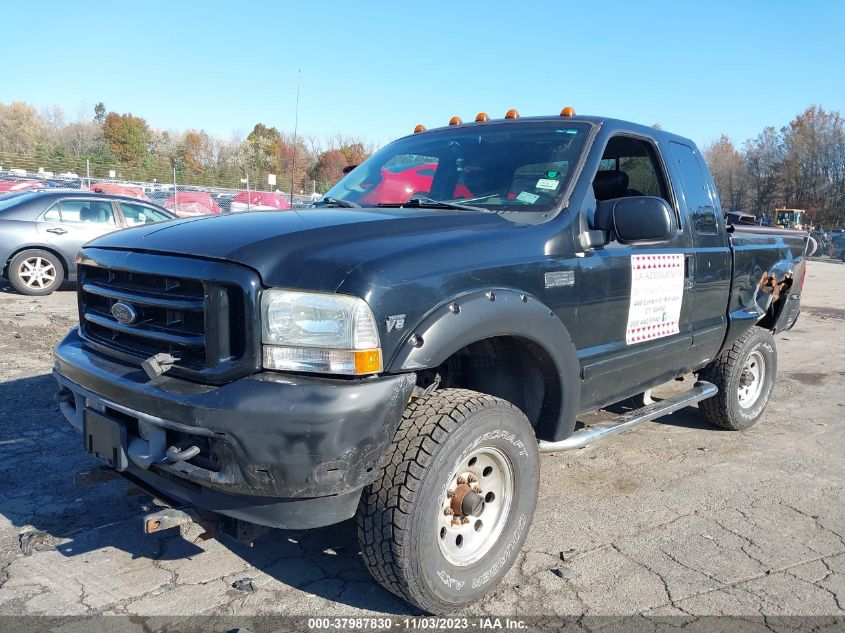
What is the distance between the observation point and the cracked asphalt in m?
2.88

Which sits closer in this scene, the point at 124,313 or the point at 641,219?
the point at 124,313

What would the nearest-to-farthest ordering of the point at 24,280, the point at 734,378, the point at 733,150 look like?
the point at 734,378 < the point at 24,280 < the point at 733,150

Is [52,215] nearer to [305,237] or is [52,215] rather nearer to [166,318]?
[166,318]

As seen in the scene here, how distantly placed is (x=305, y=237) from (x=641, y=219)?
1.58 meters

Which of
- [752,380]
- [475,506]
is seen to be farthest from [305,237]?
[752,380]

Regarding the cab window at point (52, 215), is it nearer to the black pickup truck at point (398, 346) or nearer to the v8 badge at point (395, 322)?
the black pickup truck at point (398, 346)

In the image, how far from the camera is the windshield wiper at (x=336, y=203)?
12.1 feet

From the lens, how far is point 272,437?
7.45 feet

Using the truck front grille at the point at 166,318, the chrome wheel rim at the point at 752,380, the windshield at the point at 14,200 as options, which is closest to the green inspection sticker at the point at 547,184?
the truck front grille at the point at 166,318

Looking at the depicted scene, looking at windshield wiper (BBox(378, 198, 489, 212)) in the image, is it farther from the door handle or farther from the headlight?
the door handle

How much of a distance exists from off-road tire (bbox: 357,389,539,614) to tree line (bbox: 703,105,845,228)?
64.5 metres

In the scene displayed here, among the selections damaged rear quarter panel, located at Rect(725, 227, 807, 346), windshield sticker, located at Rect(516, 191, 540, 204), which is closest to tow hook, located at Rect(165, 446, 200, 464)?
windshield sticker, located at Rect(516, 191, 540, 204)

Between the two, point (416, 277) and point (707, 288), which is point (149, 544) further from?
point (707, 288)

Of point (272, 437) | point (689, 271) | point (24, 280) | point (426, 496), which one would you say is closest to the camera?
point (272, 437)
